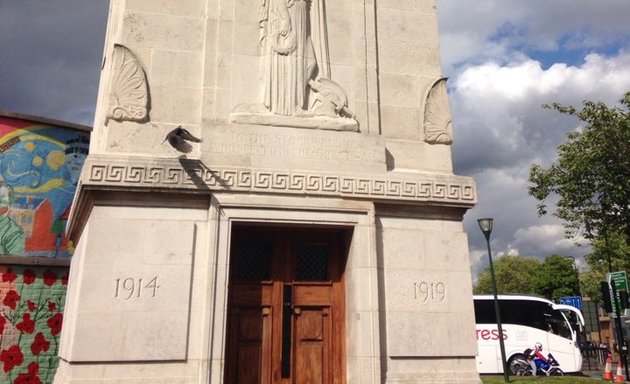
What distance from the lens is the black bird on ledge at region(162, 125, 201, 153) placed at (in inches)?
330

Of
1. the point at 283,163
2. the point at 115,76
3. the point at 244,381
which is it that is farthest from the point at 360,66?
the point at 244,381

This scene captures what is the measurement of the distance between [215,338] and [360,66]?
214 inches

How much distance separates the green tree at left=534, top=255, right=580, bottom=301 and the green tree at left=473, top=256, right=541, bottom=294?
1652 centimetres

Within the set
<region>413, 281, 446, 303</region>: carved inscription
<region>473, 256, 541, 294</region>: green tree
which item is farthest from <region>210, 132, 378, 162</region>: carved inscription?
<region>473, 256, 541, 294</region>: green tree

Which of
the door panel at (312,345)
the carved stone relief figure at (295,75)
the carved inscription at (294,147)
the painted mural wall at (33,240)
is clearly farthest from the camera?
the painted mural wall at (33,240)

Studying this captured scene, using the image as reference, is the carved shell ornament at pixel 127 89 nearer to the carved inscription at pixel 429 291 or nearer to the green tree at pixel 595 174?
the carved inscription at pixel 429 291

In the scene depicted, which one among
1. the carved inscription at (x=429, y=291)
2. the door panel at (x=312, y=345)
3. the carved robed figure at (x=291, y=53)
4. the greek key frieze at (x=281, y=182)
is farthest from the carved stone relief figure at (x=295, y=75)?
the door panel at (x=312, y=345)

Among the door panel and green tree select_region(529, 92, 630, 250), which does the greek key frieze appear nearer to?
the door panel

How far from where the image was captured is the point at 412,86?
10164 mm

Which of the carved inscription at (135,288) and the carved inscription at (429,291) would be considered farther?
the carved inscription at (429,291)

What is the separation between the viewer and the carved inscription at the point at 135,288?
7730 millimetres

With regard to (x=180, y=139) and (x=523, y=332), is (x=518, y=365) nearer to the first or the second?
(x=523, y=332)

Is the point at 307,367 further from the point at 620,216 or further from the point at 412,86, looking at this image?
the point at 620,216

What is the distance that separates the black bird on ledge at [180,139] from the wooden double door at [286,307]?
61.2 inches
